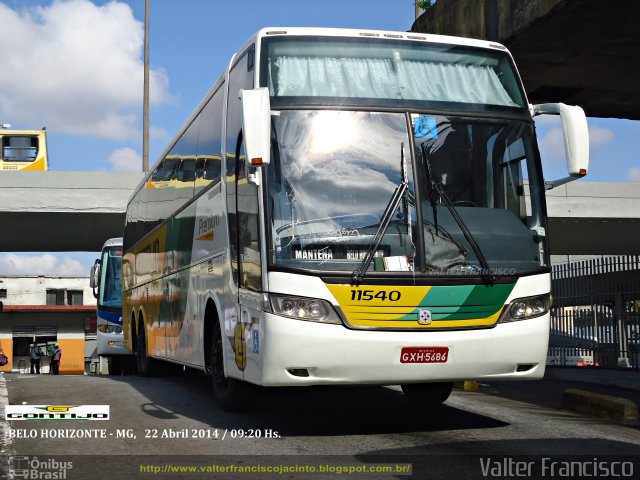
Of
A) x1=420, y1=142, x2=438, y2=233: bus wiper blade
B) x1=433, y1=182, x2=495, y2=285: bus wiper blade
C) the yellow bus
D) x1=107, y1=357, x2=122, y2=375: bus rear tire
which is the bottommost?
x1=107, y1=357, x2=122, y2=375: bus rear tire

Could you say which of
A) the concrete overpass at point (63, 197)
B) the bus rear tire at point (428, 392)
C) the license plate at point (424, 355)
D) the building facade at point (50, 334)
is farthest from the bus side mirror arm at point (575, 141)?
the building facade at point (50, 334)

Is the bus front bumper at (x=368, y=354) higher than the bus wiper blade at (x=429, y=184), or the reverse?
the bus wiper blade at (x=429, y=184)

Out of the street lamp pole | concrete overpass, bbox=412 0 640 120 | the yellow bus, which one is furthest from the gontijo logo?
the yellow bus

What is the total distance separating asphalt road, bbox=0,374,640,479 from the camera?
6.68m

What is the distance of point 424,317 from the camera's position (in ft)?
26.1

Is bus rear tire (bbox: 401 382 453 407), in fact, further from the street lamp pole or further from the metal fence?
the street lamp pole

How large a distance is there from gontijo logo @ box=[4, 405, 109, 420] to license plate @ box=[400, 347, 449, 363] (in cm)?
349

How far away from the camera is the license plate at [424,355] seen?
25.9ft

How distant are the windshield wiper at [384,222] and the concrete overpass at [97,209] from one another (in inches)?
845

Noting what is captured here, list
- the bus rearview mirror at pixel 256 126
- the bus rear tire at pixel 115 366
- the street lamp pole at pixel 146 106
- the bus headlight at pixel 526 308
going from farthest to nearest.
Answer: the street lamp pole at pixel 146 106
the bus rear tire at pixel 115 366
the bus headlight at pixel 526 308
the bus rearview mirror at pixel 256 126

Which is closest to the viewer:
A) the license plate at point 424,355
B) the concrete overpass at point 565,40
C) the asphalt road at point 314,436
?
the asphalt road at point 314,436

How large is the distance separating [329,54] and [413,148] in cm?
130

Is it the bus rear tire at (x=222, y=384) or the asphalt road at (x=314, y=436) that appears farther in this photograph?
the bus rear tire at (x=222, y=384)

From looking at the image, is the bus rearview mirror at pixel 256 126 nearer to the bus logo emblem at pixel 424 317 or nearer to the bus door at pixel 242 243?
the bus door at pixel 242 243
